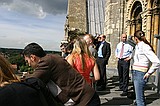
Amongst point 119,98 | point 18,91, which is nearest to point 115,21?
point 119,98

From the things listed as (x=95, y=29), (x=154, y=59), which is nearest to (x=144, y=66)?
(x=154, y=59)

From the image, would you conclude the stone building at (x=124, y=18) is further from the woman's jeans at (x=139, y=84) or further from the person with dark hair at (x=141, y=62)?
the woman's jeans at (x=139, y=84)

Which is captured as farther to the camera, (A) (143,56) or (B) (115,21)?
(B) (115,21)

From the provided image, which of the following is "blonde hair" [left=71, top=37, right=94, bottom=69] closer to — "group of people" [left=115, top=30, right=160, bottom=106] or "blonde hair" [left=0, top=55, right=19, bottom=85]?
"group of people" [left=115, top=30, right=160, bottom=106]

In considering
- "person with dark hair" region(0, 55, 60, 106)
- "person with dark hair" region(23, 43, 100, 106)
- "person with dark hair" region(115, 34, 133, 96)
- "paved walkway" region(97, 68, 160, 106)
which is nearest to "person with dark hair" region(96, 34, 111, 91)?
"paved walkway" region(97, 68, 160, 106)

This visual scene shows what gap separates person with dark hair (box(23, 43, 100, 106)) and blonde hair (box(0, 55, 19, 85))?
863 mm

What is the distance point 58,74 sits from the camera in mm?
2625

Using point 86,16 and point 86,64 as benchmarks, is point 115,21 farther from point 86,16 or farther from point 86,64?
point 86,64

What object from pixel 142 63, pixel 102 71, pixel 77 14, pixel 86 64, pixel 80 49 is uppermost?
pixel 77 14

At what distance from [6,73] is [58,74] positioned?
3.36 feet

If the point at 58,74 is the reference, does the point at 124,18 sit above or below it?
above

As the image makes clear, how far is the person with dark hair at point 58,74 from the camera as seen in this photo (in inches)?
102

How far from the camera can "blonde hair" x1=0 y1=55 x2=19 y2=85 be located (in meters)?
1.61

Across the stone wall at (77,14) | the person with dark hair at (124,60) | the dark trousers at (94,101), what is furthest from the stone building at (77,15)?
the dark trousers at (94,101)
